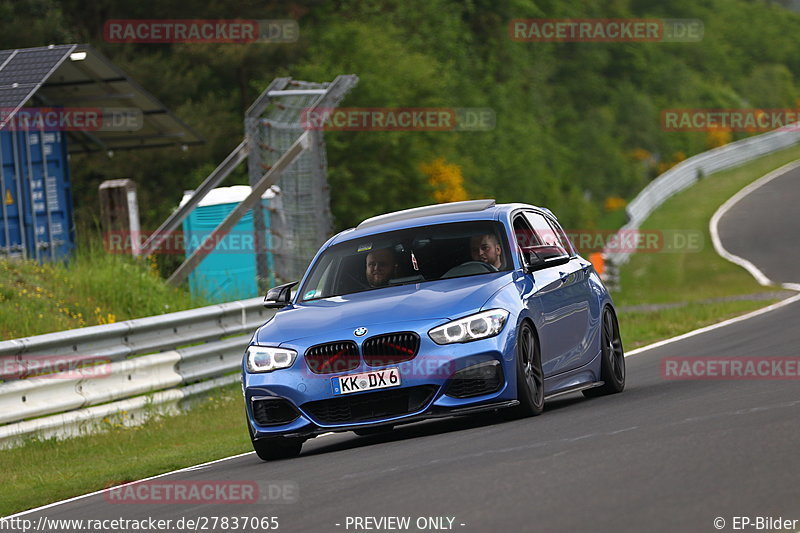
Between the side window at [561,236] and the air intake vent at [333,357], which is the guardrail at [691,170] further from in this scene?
the air intake vent at [333,357]

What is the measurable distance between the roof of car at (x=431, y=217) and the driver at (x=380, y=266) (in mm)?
293

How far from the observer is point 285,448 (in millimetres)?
10508

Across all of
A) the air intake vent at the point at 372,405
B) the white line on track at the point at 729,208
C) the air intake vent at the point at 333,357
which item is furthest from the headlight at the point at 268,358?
the white line on track at the point at 729,208

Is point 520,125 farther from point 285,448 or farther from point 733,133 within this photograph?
point 285,448

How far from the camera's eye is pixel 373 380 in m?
9.86

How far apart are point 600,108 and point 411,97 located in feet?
164

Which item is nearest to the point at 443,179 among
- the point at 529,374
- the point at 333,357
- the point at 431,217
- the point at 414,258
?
the point at 431,217

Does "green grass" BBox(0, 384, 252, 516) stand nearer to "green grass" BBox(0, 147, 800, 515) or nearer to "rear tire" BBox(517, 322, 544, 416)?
"green grass" BBox(0, 147, 800, 515)

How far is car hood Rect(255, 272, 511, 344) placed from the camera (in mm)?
10023

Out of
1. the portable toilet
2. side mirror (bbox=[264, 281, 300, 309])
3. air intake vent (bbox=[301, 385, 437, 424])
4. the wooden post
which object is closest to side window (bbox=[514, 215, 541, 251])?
side mirror (bbox=[264, 281, 300, 309])

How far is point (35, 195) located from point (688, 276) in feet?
54.9

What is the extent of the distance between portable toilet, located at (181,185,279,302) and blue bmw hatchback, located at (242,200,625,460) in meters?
10.1

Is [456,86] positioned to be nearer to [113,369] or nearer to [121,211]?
[121,211]

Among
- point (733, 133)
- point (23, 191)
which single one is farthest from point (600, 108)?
point (23, 191)
